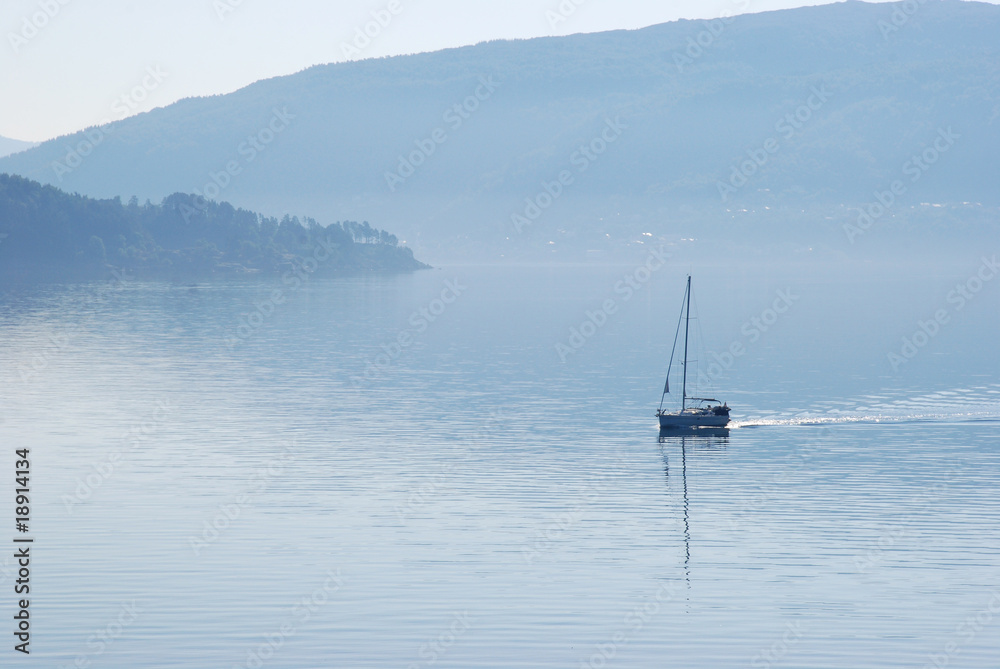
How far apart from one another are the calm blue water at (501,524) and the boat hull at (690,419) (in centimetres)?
199

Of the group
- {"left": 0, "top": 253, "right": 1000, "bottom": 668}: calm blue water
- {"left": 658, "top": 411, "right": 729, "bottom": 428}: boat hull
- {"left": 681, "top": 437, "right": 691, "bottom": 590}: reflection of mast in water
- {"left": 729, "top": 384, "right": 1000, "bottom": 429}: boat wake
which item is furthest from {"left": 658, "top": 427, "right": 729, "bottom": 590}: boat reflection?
{"left": 729, "top": 384, "right": 1000, "bottom": 429}: boat wake

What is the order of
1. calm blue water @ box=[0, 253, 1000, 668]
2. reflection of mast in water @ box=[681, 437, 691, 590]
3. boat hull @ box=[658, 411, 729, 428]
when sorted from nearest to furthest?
calm blue water @ box=[0, 253, 1000, 668], reflection of mast in water @ box=[681, 437, 691, 590], boat hull @ box=[658, 411, 729, 428]

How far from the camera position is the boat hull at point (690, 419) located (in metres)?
91.4

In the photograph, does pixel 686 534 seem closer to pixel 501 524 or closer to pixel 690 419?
pixel 501 524

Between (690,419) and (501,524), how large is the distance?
33.9 meters

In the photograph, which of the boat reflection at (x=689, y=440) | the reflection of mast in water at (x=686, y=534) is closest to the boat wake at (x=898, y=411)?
the boat reflection at (x=689, y=440)

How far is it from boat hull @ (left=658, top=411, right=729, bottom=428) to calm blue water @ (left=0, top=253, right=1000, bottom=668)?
1990 mm

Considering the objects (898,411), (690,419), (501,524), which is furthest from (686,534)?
(898,411)

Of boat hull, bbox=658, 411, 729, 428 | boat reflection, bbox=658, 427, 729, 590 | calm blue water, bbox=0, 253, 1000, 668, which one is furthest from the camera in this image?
boat hull, bbox=658, 411, 729, 428

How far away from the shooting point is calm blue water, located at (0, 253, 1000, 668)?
4462 cm

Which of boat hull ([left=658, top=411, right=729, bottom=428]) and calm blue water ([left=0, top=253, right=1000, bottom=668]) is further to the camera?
boat hull ([left=658, top=411, right=729, bottom=428])

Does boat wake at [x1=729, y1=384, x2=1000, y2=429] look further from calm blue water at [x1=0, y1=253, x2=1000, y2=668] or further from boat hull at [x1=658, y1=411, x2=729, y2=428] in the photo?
boat hull at [x1=658, y1=411, x2=729, y2=428]

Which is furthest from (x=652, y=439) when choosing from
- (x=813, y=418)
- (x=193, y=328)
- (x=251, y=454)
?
(x=193, y=328)

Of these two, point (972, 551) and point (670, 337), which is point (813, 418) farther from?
point (670, 337)
